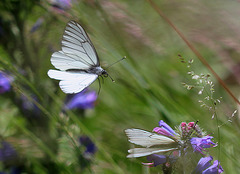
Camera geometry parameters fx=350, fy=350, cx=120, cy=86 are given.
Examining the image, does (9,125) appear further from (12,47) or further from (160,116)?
(160,116)

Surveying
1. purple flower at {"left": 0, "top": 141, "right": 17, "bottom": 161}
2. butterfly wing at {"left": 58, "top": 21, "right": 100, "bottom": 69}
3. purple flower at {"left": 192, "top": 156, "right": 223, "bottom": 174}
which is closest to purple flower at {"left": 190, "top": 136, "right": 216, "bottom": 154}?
purple flower at {"left": 192, "top": 156, "right": 223, "bottom": 174}

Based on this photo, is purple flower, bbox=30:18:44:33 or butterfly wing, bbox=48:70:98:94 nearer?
butterfly wing, bbox=48:70:98:94

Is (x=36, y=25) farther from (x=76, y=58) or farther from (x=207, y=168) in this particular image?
(x=207, y=168)

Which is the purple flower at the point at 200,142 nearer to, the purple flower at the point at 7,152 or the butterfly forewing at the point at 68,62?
the butterfly forewing at the point at 68,62

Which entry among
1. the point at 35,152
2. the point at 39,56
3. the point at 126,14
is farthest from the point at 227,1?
the point at 35,152

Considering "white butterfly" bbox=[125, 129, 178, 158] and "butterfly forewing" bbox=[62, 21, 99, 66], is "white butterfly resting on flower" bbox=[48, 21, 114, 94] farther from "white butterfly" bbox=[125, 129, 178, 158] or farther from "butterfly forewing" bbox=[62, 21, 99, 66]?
"white butterfly" bbox=[125, 129, 178, 158]

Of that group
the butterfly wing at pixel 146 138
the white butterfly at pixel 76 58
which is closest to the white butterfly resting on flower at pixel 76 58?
the white butterfly at pixel 76 58
